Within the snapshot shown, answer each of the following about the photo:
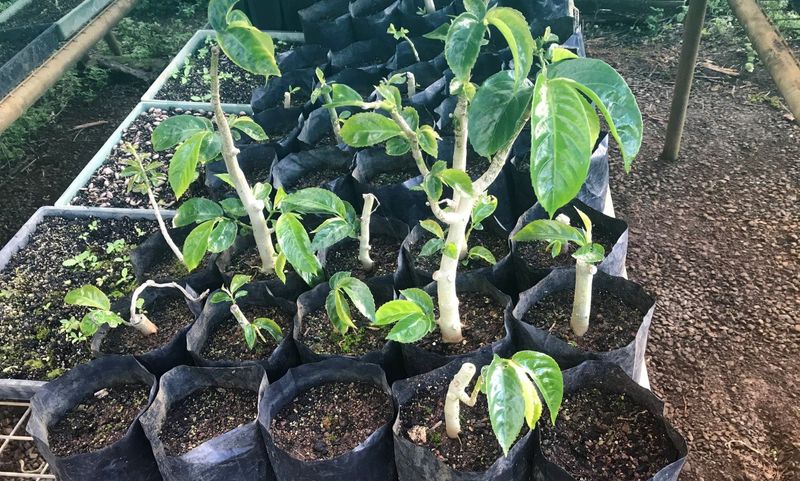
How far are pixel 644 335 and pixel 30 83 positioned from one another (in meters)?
2.14

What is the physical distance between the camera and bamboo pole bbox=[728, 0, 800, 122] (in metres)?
1.80

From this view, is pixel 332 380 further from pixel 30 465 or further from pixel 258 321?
pixel 30 465

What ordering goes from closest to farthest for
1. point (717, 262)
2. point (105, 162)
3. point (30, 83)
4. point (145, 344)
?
point (145, 344) → point (30, 83) → point (717, 262) → point (105, 162)

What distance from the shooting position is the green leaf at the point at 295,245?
5.09 ft

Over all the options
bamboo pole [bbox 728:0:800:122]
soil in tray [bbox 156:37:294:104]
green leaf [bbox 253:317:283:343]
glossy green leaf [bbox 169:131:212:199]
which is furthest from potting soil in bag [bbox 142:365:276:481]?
soil in tray [bbox 156:37:294:104]

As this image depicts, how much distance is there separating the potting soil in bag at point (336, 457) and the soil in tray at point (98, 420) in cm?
36

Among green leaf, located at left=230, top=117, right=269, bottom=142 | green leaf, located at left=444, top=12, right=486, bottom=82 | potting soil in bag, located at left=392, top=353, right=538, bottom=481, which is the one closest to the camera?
green leaf, located at left=444, top=12, right=486, bottom=82

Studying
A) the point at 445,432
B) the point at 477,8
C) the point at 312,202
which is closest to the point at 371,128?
the point at 312,202

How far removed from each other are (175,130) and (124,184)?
124cm

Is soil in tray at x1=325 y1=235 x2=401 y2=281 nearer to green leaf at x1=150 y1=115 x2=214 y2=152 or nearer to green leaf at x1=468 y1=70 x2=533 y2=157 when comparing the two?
green leaf at x1=150 y1=115 x2=214 y2=152

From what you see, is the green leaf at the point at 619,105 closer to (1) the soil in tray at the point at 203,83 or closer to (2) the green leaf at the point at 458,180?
(2) the green leaf at the point at 458,180

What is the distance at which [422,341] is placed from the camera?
1.73m

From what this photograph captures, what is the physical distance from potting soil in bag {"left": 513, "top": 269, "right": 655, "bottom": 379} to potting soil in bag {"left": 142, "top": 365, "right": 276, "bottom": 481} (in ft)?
2.31

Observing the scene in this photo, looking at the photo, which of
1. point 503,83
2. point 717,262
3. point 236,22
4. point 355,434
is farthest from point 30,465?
point 717,262
